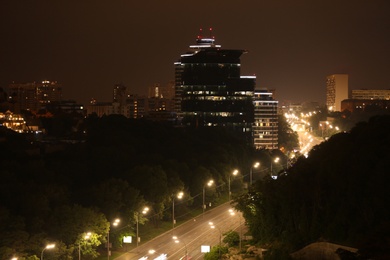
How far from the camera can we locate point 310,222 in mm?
33406

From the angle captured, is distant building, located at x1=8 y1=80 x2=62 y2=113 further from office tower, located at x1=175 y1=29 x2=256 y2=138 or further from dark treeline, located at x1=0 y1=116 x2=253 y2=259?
dark treeline, located at x1=0 y1=116 x2=253 y2=259

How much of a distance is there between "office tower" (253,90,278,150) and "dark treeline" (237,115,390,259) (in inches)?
2454

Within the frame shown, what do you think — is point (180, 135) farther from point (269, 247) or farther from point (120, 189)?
point (269, 247)

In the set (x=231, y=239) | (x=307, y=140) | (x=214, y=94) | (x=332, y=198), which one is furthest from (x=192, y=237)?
(x=307, y=140)

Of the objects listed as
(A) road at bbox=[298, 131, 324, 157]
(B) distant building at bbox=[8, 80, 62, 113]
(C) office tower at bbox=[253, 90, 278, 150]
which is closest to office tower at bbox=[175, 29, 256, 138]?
(C) office tower at bbox=[253, 90, 278, 150]

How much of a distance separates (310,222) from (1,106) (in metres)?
72.7

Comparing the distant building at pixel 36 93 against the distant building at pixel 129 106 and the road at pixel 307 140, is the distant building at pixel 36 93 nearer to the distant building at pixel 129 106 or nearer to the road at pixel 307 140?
the distant building at pixel 129 106

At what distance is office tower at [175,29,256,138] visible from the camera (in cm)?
9206

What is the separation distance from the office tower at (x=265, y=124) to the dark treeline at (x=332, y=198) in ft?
205

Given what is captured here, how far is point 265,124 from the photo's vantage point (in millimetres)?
102562

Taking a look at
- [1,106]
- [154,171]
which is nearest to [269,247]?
[154,171]

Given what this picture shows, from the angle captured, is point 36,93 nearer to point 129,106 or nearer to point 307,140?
point 129,106

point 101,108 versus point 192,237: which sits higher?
point 101,108

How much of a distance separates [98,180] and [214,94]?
47.8 m
